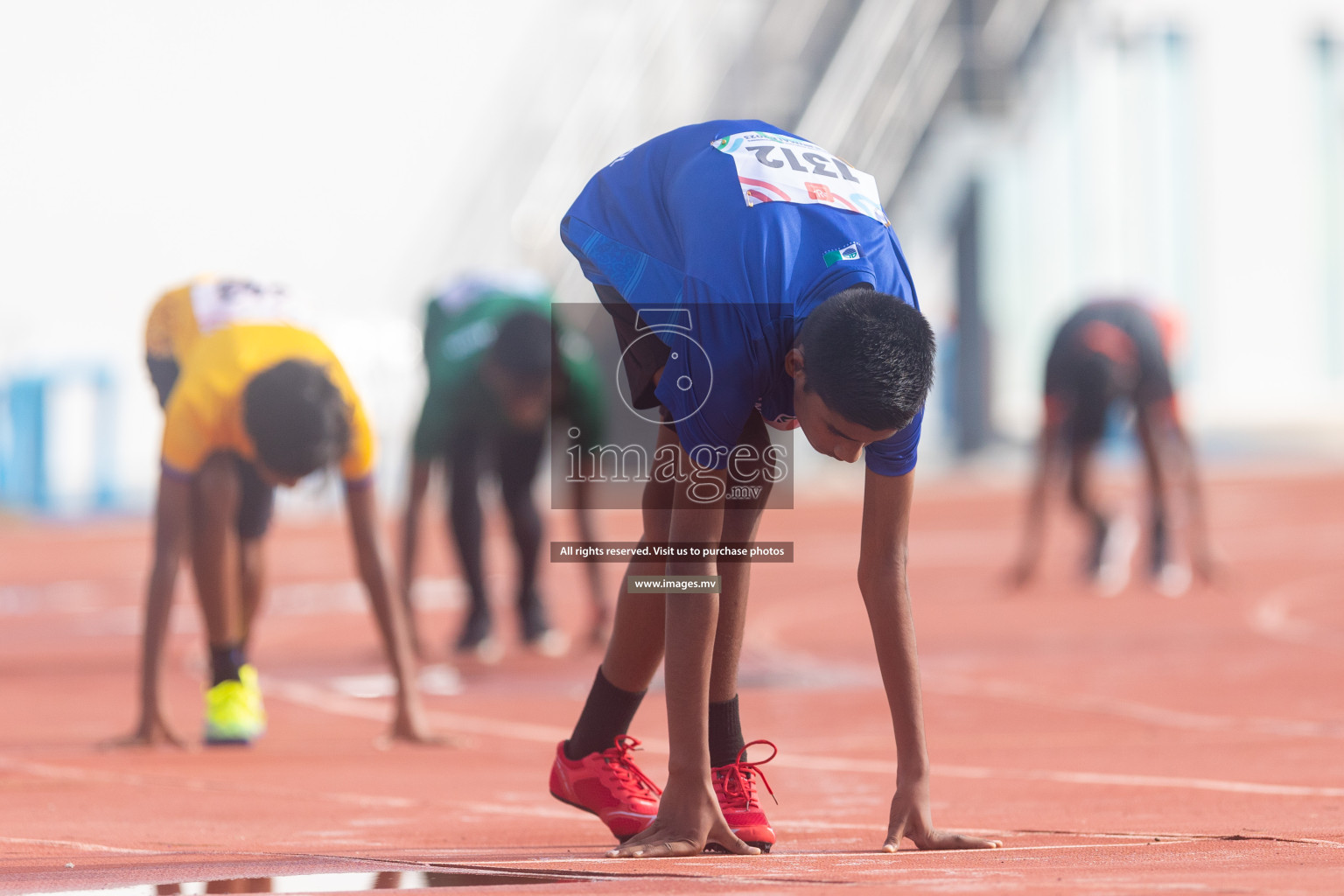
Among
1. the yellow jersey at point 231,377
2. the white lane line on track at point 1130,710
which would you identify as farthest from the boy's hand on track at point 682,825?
the white lane line on track at point 1130,710

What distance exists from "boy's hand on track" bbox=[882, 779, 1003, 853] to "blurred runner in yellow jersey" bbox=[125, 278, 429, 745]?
8.32 feet

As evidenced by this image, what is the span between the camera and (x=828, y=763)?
19.6 ft

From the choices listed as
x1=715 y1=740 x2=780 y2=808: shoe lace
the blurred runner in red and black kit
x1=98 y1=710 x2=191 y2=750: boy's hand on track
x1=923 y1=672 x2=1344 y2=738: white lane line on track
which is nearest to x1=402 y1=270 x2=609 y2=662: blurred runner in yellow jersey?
x1=923 y1=672 x2=1344 y2=738: white lane line on track

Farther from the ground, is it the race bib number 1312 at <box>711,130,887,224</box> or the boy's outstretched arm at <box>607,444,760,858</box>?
the race bib number 1312 at <box>711,130,887,224</box>

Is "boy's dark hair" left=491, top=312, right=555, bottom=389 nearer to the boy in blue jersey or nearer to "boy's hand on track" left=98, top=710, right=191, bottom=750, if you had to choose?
"boy's hand on track" left=98, top=710, right=191, bottom=750

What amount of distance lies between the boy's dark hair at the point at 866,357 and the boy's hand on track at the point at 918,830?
2.74 ft

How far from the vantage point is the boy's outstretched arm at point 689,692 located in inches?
155

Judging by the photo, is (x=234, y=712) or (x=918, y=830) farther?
(x=234, y=712)

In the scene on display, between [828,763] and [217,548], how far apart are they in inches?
86.3

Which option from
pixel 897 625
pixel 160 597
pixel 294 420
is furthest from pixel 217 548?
pixel 897 625

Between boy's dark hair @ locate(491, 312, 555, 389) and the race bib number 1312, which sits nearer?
the race bib number 1312

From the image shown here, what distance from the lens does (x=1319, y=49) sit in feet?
119

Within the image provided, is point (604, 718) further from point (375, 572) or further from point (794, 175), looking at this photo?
point (375, 572)

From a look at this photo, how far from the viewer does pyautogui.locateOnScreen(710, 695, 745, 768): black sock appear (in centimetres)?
439
